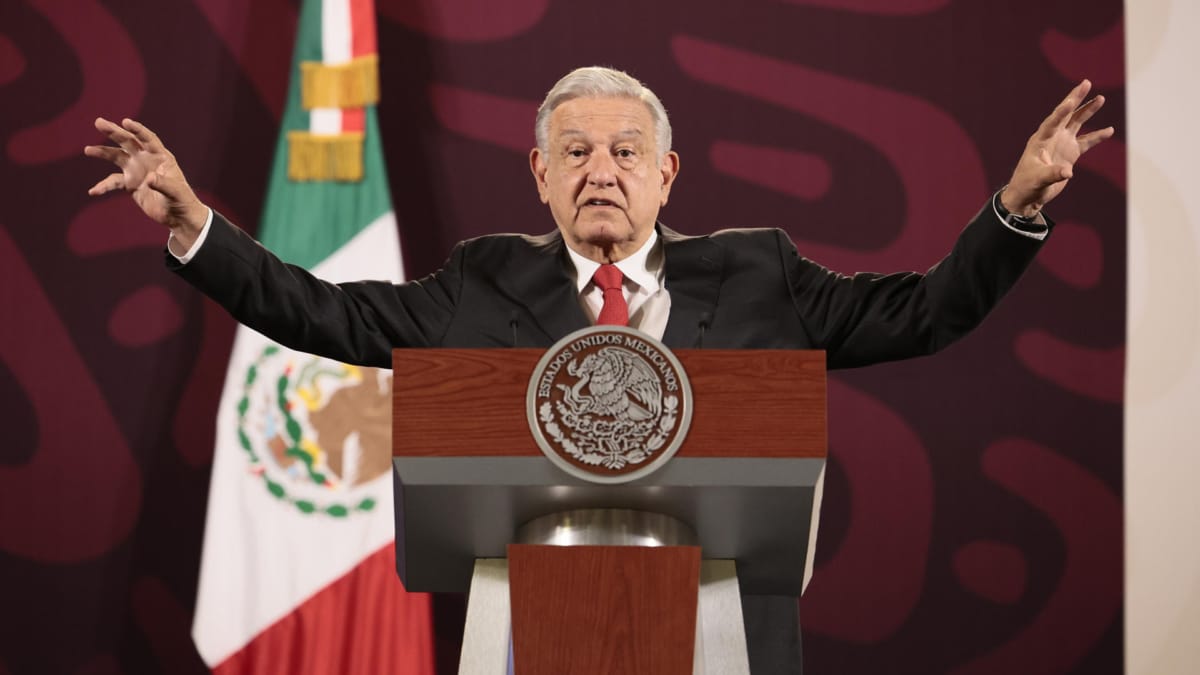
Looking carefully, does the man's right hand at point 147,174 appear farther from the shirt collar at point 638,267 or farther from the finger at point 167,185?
the shirt collar at point 638,267

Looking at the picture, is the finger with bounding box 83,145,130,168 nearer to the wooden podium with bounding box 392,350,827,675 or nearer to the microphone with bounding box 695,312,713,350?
the wooden podium with bounding box 392,350,827,675

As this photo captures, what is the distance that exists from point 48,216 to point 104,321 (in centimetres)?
33

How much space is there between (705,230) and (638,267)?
1.57 metres

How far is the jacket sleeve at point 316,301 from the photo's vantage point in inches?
78.1

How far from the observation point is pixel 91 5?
4.00 metres

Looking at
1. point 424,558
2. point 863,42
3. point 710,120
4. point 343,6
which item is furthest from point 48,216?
point 424,558

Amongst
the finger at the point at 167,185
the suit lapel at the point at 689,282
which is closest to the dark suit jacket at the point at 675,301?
the suit lapel at the point at 689,282

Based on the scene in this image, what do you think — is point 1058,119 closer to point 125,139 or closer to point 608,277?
point 608,277

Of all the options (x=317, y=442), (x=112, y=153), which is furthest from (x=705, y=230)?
(x=112, y=153)

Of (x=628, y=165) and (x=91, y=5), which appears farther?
(x=91, y=5)

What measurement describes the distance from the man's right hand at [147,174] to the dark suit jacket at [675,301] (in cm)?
9

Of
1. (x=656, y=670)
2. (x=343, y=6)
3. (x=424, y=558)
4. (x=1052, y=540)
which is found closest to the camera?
(x=656, y=670)

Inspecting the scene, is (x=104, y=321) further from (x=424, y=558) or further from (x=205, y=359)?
(x=424, y=558)

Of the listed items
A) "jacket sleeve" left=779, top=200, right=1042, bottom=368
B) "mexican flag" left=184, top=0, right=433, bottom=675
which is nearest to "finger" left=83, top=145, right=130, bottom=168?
"jacket sleeve" left=779, top=200, right=1042, bottom=368
